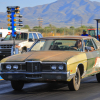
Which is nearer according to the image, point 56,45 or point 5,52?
point 56,45

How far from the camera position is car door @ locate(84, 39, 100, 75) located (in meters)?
9.00

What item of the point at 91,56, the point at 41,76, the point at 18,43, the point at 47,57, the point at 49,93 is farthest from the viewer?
the point at 18,43

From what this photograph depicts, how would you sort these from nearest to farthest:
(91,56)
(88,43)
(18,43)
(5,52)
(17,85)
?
(17,85)
(91,56)
(88,43)
(18,43)
(5,52)

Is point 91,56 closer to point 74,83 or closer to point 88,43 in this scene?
point 88,43

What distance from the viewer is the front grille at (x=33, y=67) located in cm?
765

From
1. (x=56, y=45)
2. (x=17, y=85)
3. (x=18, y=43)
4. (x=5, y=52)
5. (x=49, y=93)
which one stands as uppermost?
(x=56, y=45)

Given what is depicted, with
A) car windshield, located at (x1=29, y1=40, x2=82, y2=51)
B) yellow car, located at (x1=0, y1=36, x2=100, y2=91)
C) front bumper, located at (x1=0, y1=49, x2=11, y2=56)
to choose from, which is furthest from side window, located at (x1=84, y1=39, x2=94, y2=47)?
front bumper, located at (x1=0, y1=49, x2=11, y2=56)

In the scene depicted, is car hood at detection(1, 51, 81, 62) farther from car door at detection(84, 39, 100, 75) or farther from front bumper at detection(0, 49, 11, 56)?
front bumper at detection(0, 49, 11, 56)

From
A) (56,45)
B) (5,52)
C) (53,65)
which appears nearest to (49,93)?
(53,65)

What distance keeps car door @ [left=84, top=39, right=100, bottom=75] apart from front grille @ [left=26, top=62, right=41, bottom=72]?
1889 mm

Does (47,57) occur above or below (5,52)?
above

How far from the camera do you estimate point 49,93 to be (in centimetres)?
802

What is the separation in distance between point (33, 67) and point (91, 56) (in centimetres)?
229

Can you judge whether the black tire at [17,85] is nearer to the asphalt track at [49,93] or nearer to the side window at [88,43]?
the asphalt track at [49,93]
